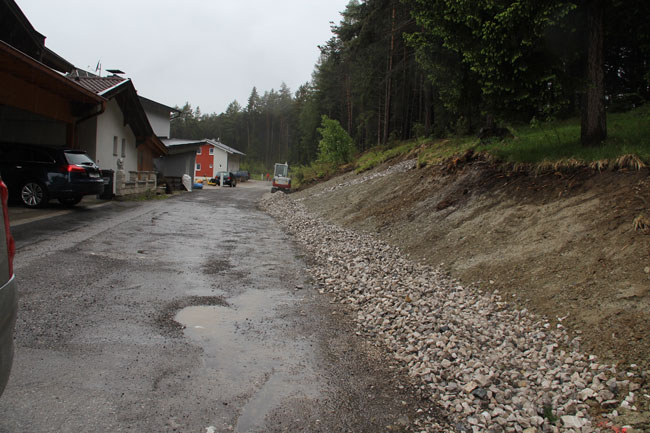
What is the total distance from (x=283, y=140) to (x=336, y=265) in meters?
98.5

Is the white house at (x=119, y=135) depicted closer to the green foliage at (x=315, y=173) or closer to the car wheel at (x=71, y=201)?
the car wheel at (x=71, y=201)

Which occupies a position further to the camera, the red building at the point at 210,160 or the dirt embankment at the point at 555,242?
the red building at the point at 210,160

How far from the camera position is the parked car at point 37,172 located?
532 inches

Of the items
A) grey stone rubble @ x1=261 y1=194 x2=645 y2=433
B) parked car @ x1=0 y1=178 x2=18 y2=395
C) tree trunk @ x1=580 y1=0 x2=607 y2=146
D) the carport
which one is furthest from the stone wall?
parked car @ x1=0 y1=178 x2=18 y2=395

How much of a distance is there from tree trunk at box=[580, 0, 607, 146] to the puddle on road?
699 cm

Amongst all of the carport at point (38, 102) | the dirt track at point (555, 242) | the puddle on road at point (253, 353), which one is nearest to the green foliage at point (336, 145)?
the carport at point (38, 102)

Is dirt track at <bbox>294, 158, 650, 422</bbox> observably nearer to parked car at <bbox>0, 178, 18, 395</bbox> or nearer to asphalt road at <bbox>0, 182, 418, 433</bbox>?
asphalt road at <bbox>0, 182, 418, 433</bbox>

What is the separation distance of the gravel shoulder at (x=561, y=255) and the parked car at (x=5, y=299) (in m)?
3.16

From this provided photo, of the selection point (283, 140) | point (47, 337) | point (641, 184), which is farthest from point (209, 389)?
point (283, 140)

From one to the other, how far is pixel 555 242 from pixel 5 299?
20.3ft

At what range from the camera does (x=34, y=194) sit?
13.6 meters

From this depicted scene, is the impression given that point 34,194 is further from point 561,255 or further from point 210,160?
point 210,160

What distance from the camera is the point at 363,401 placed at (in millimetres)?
3773

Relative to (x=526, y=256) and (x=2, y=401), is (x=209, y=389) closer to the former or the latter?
(x=2, y=401)
